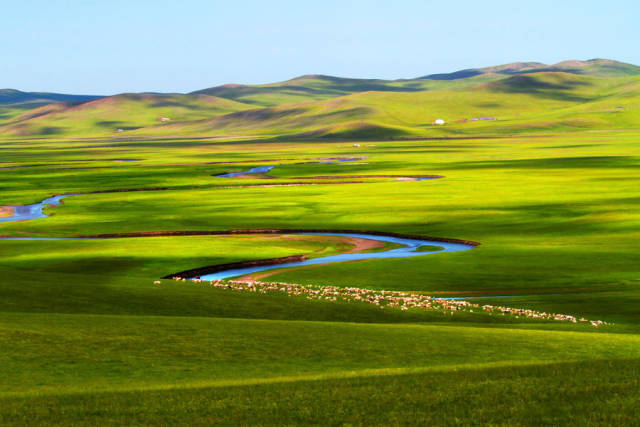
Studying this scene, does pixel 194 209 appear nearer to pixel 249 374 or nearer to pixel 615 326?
pixel 615 326

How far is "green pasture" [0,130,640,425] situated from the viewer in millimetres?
17625

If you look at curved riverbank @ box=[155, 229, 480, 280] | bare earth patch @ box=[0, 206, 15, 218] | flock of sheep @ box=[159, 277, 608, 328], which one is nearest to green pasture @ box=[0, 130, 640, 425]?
flock of sheep @ box=[159, 277, 608, 328]

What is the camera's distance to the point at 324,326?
29.7 m

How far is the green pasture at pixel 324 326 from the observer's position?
57.8 ft

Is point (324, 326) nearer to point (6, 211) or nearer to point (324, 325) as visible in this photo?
point (324, 325)

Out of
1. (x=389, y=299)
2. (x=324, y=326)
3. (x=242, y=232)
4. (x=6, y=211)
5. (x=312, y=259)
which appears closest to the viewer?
(x=324, y=326)

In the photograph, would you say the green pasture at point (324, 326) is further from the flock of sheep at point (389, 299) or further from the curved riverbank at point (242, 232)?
the curved riverbank at point (242, 232)

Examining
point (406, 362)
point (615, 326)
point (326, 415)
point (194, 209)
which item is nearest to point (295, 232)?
point (194, 209)

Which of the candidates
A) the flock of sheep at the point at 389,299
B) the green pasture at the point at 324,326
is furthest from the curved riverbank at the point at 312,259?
the flock of sheep at the point at 389,299

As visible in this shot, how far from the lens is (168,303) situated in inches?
1411

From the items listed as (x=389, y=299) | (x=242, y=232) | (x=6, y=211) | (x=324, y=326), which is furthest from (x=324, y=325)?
(x=6, y=211)

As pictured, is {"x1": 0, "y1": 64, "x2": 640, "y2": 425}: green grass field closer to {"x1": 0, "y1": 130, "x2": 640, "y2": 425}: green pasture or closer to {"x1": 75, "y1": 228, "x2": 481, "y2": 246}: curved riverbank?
{"x1": 0, "y1": 130, "x2": 640, "y2": 425}: green pasture

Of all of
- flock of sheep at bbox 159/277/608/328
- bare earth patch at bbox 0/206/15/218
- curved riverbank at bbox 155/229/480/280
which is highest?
flock of sheep at bbox 159/277/608/328

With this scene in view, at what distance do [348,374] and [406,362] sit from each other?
307cm
